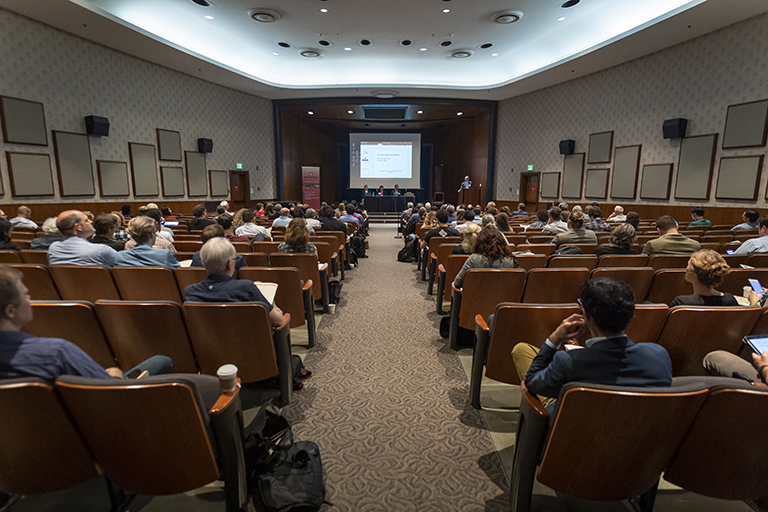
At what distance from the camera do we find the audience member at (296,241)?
3.81 meters

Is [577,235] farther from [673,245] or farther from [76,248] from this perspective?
[76,248]

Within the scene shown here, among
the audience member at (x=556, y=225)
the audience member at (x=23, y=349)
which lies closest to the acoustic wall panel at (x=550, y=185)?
the audience member at (x=556, y=225)

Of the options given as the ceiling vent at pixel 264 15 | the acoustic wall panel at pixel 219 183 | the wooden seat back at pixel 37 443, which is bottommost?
the wooden seat back at pixel 37 443

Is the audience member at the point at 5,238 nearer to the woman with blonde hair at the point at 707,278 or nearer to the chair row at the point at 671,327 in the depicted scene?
the chair row at the point at 671,327

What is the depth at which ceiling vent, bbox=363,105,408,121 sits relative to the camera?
569 inches

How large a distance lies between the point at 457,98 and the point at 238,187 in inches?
326

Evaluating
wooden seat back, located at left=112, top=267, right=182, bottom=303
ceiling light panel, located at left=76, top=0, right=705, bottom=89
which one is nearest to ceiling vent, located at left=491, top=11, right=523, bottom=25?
ceiling light panel, located at left=76, top=0, right=705, bottom=89

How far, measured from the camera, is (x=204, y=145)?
11.6 m

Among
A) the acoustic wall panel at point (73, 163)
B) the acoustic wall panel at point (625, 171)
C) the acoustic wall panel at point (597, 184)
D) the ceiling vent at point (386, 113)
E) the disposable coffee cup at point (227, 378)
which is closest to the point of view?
the disposable coffee cup at point (227, 378)

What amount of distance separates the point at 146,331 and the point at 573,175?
12542 millimetres

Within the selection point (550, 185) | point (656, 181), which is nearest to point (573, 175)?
point (550, 185)

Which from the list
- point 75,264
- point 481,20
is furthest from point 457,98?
point 75,264

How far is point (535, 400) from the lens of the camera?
1.54 m

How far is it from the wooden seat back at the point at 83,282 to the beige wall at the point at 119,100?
22.2ft
